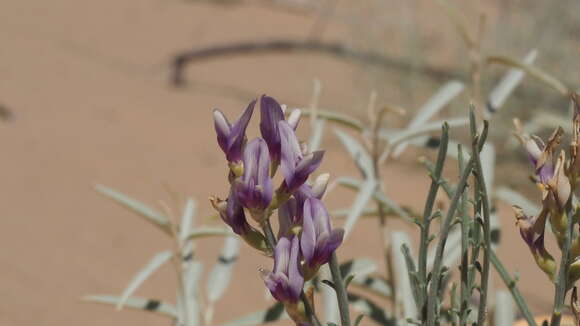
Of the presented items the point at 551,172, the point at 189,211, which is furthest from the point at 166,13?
the point at 551,172

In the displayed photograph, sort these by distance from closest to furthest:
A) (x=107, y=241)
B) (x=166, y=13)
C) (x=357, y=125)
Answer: (x=357, y=125) < (x=107, y=241) < (x=166, y=13)

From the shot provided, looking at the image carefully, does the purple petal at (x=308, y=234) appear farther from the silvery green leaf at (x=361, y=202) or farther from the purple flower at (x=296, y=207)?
the silvery green leaf at (x=361, y=202)

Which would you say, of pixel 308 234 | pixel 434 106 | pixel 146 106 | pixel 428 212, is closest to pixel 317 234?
pixel 308 234

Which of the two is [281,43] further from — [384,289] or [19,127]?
[384,289]

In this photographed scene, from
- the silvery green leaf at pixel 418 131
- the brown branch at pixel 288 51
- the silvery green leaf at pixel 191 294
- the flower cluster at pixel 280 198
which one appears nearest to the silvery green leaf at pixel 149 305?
the silvery green leaf at pixel 191 294

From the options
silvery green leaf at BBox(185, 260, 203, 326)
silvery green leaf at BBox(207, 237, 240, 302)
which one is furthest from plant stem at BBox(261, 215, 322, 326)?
silvery green leaf at BBox(207, 237, 240, 302)

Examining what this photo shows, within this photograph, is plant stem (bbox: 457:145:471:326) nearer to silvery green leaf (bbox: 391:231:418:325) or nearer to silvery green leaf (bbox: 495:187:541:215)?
silvery green leaf (bbox: 391:231:418:325)

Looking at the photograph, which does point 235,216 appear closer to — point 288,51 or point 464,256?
point 464,256
